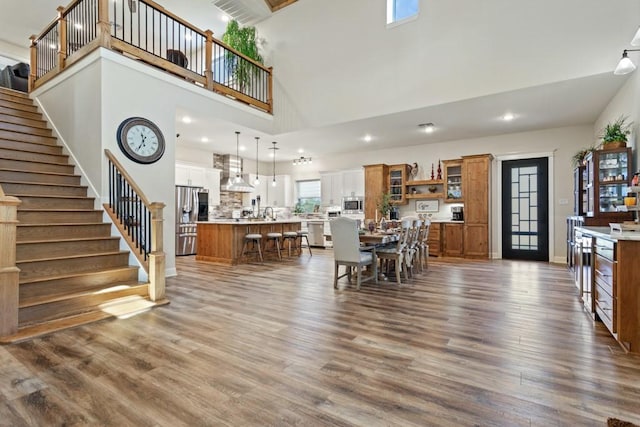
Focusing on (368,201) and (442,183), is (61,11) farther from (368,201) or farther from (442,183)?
(442,183)

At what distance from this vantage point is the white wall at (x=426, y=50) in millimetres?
4391

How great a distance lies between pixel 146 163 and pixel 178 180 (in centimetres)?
352

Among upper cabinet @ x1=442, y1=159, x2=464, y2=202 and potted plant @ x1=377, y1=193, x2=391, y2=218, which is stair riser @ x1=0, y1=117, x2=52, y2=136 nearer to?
potted plant @ x1=377, y1=193, x2=391, y2=218

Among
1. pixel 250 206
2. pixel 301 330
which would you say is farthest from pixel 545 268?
pixel 250 206

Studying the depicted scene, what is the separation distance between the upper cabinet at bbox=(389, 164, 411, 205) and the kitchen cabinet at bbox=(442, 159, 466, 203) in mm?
996

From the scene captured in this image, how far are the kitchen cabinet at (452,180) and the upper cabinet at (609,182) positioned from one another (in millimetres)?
3502

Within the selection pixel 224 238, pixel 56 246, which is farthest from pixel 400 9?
pixel 56 246

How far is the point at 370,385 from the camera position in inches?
76.8

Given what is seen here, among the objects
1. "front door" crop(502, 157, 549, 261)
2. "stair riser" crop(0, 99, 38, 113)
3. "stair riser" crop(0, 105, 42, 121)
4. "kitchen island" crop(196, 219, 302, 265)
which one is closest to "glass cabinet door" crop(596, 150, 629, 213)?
"front door" crop(502, 157, 549, 261)

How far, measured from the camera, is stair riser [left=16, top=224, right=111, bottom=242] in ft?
12.2

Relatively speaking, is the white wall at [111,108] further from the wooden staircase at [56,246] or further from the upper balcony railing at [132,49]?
the wooden staircase at [56,246]

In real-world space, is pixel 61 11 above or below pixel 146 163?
above

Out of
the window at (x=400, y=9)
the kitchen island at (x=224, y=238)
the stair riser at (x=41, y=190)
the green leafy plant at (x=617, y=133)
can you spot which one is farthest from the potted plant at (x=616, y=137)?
the stair riser at (x=41, y=190)

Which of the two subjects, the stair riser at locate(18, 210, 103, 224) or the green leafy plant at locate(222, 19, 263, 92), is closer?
the stair riser at locate(18, 210, 103, 224)
